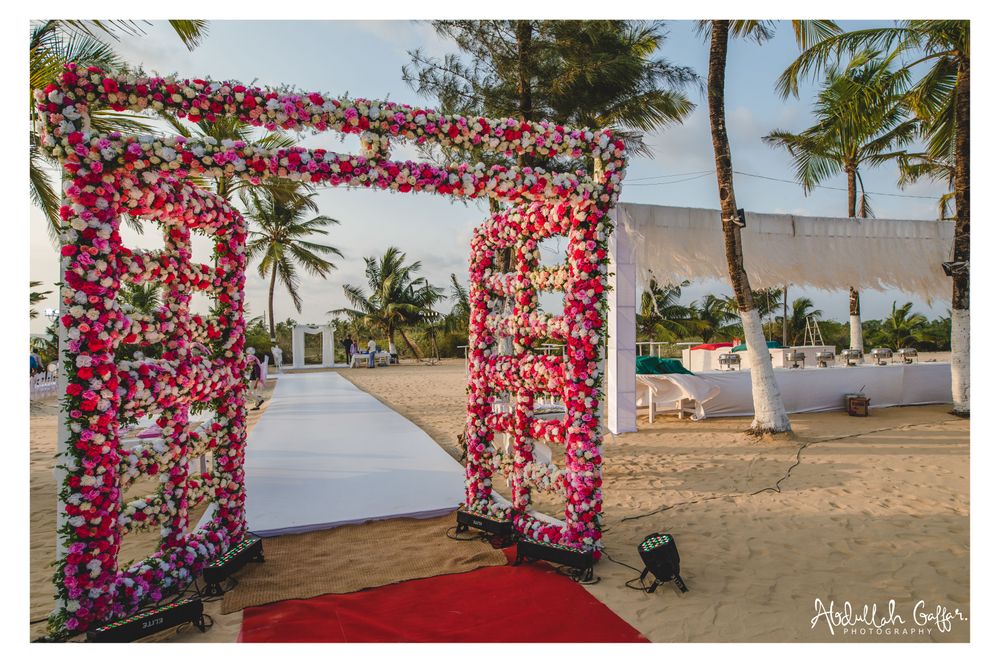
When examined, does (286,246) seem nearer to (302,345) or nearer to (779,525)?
(302,345)

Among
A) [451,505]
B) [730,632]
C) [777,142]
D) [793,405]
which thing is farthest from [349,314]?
[730,632]

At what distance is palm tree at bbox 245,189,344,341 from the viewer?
20.1 metres

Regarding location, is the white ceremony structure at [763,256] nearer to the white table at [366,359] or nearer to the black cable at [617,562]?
the black cable at [617,562]

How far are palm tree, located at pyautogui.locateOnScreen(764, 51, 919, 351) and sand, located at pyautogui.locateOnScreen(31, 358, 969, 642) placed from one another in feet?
13.9

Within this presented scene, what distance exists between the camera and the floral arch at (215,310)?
2818mm

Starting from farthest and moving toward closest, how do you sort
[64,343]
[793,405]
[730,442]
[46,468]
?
[793,405], [730,442], [46,468], [64,343]

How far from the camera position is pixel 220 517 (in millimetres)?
3838

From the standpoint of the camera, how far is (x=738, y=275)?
24.9 ft

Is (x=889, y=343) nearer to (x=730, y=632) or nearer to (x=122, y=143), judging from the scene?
(x=730, y=632)

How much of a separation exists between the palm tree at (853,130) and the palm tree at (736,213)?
1.03 metres

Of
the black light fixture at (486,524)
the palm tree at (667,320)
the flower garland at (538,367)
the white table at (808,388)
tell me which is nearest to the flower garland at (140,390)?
the black light fixture at (486,524)

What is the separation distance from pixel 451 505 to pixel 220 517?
1831mm

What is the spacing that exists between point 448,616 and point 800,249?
8835 millimetres

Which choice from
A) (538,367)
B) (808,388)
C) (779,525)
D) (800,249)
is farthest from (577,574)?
(800,249)
